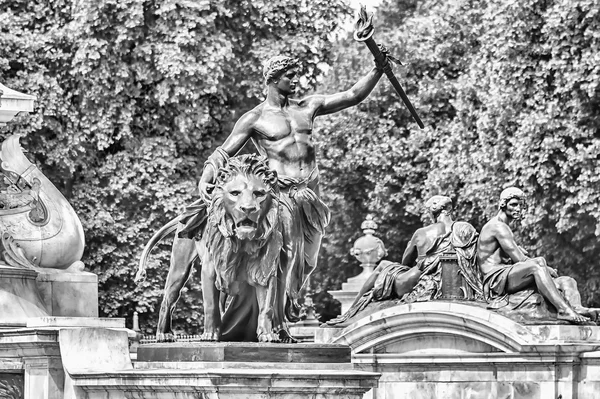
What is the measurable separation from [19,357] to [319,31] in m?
22.0

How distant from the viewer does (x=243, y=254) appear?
1352 centimetres

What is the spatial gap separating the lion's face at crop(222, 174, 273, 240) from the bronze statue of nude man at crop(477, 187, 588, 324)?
8.22m

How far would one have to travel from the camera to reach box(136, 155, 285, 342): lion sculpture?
13.3 m

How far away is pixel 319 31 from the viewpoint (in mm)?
35750

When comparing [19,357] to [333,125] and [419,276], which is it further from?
[333,125]

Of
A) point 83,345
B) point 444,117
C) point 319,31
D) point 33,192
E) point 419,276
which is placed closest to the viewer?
point 83,345

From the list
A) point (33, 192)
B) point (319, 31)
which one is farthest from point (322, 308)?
point (33, 192)

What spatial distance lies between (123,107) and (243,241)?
2074cm

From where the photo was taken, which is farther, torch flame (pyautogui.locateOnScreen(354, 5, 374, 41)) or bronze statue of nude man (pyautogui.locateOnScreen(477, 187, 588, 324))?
bronze statue of nude man (pyautogui.locateOnScreen(477, 187, 588, 324))

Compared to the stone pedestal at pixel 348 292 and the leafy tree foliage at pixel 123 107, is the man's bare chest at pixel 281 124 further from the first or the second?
the leafy tree foliage at pixel 123 107

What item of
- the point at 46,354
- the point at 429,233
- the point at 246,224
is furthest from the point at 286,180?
the point at 429,233

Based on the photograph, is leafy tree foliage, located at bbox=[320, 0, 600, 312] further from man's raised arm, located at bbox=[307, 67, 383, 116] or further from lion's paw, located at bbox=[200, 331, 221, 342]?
lion's paw, located at bbox=[200, 331, 221, 342]

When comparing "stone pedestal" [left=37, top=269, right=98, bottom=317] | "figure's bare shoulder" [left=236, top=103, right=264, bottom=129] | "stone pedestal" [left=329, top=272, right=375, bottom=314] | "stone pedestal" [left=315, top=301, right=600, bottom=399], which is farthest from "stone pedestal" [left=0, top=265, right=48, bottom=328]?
"stone pedestal" [left=329, top=272, right=375, bottom=314]

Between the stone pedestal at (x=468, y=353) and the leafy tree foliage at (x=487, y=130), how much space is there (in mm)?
9470
